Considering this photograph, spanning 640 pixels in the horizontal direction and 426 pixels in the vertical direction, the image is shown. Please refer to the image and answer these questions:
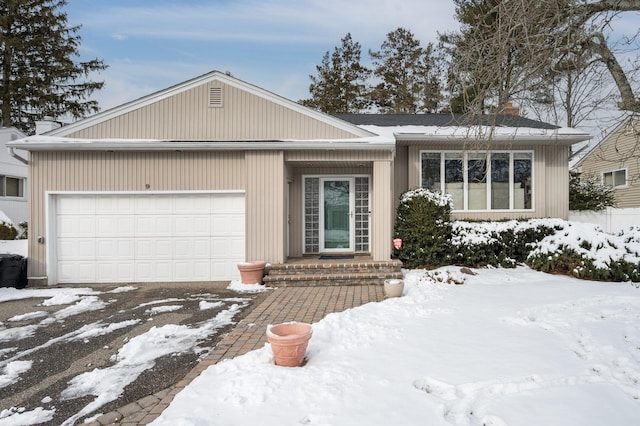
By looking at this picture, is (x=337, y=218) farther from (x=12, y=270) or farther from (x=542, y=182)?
(x=12, y=270)

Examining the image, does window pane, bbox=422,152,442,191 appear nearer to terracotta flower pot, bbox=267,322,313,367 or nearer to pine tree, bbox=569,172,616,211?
pine tree, bbox=569,172,616,211

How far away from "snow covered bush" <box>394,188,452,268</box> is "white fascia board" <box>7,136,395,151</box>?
169 cm

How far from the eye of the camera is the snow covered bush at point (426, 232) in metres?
8.40

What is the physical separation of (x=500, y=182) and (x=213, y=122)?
7.47 meters

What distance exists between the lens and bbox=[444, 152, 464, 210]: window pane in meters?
9.62

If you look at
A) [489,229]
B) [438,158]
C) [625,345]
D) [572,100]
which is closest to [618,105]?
[572,100]

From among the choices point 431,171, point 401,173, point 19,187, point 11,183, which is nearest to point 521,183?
point 431,171

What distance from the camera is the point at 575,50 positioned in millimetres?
4168

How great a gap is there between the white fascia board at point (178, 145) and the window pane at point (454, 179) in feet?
8.34

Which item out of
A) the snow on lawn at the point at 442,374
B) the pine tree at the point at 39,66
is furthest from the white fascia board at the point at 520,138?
the pine tree at the point at 39,66

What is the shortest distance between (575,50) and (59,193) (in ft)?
31.8

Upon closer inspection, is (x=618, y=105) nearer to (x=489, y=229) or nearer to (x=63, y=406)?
(x=489, y=229)

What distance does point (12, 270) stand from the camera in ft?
25.2

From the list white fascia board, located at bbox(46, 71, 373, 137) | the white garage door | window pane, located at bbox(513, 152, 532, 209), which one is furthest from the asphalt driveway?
window pane, located at bbox(513, 152, 532, 209)
